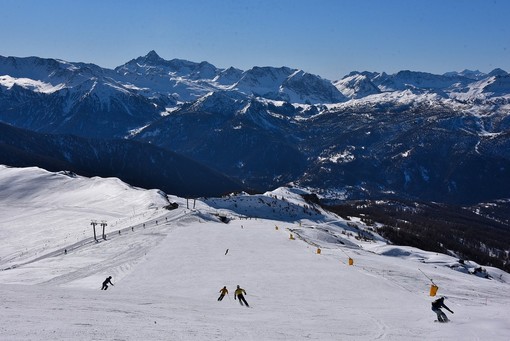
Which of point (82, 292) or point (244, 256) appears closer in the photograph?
point (82, 292)

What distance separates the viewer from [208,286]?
39219 millimetres

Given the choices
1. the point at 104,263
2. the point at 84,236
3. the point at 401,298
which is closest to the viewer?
the point at 401,298

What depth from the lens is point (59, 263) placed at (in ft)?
185

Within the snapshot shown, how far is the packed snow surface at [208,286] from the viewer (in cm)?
2359

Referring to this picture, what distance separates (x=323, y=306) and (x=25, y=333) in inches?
741

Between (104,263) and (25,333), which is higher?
(25,333)

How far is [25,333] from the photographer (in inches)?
762

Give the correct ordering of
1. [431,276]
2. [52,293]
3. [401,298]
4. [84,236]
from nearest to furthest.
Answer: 1. [52,293]
2. [401,298]
3. [431,276]
4. [84,236]

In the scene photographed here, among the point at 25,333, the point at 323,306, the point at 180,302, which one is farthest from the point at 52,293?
the point at 323,306

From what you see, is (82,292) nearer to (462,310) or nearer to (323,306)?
(323,306)

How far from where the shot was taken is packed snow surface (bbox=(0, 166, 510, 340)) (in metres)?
23.6

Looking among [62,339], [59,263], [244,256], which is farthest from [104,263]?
[62,339]

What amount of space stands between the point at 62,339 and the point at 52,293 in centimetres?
1256

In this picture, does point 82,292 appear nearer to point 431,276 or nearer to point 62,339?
point 62,339
